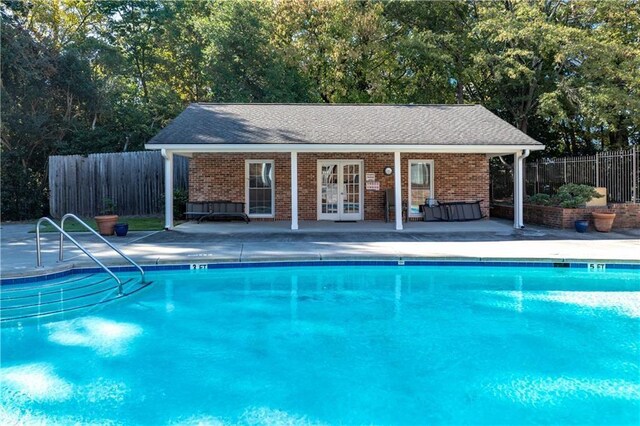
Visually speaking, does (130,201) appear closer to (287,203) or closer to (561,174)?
(287,203)

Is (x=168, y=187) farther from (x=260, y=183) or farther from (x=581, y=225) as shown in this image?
(x=581, y=225)

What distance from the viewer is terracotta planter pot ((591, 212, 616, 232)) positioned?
42.1 ft

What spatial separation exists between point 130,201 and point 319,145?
27.0ft

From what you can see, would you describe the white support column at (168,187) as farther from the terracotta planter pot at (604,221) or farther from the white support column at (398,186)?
the terracotta planter pot at (604,221)

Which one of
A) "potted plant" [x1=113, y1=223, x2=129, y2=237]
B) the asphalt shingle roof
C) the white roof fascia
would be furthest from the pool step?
the asphalt shingle roof

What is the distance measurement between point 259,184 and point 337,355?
1122 centimetres

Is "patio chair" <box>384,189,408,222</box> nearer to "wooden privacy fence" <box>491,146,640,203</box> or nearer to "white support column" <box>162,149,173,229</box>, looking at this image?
"wooden privacy fence" <box>491,146,640,203</box>

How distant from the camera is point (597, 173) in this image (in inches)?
590

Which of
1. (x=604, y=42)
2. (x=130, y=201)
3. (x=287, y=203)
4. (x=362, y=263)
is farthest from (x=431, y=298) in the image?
(x=604, y=42)

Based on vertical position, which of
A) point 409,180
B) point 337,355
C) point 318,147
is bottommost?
point 337,355

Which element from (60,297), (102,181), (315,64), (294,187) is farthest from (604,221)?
(102,181)

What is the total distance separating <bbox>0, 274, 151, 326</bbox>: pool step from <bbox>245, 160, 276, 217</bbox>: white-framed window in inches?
311

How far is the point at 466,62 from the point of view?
21500mm

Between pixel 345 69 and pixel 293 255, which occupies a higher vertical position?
pixel 345 69
